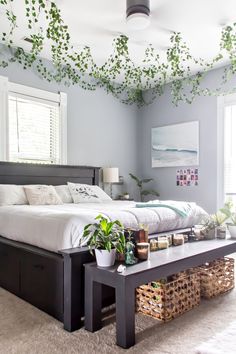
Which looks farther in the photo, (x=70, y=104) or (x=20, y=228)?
(x=70, y=104)

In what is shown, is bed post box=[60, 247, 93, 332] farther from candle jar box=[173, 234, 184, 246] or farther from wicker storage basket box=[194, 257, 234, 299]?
wicker storage basket box=[194, 257, 234, 299]

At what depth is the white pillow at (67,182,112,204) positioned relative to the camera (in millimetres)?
3997

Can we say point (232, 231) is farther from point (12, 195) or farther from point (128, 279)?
point (12, 195)

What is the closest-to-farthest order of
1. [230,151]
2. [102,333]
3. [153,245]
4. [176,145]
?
[102,333] < [153,245] < [230,151] < [176,145]

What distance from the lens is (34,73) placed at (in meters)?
4.44

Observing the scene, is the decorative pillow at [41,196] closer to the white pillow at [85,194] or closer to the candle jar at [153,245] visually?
the white pillow at [85,194]

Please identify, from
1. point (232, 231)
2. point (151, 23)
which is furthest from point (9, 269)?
point (151, 23)

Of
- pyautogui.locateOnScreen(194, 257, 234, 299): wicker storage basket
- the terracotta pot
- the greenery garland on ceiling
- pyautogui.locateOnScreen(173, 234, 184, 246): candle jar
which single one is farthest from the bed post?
the greenery garland on ceiling

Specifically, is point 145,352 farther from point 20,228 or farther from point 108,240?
point 20,228

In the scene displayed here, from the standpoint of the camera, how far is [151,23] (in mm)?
3609

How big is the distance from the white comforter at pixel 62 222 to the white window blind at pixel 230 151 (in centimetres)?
193

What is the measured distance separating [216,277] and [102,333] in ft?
3.75

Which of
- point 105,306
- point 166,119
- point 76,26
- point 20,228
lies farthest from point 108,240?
point 166,119

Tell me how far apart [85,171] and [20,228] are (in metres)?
2.40
